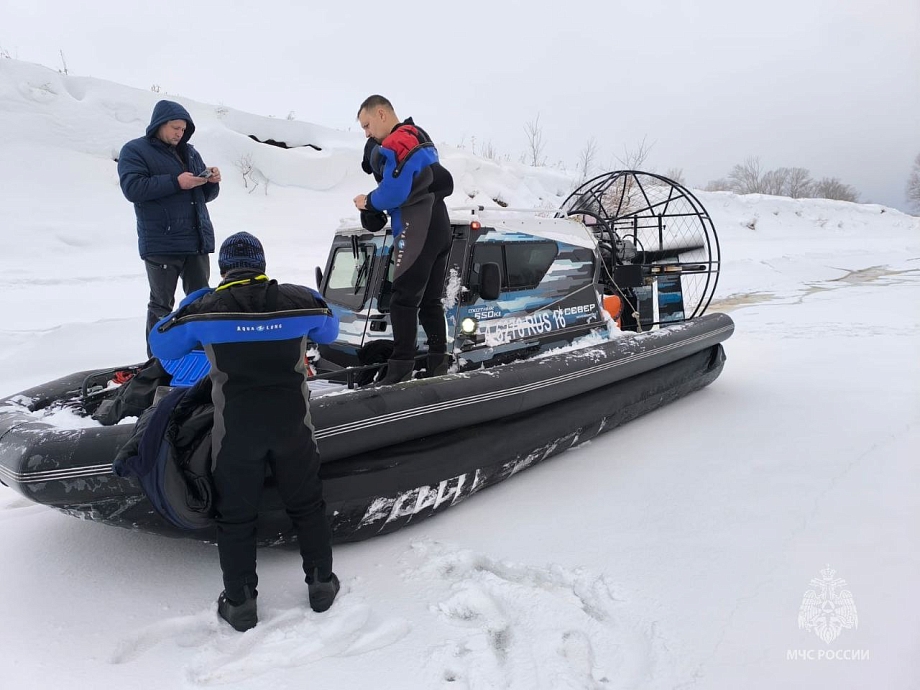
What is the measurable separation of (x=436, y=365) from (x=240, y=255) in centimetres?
137

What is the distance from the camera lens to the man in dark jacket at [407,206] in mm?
2969

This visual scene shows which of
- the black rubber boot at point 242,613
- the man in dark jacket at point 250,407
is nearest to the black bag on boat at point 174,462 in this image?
the man in dark jacket at point 250,407

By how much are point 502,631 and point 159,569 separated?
4.48 feet

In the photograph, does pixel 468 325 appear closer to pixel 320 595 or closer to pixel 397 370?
pixel 397 370

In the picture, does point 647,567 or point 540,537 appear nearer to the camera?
point 647,567

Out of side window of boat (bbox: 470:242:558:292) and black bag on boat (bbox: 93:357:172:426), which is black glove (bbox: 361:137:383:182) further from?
black bag on boat (bbox: 93:357:172:426)

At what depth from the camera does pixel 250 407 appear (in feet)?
6.43

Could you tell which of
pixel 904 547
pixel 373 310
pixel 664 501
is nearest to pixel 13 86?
pixel 373 310

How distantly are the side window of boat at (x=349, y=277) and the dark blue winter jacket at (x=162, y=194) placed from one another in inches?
33.0

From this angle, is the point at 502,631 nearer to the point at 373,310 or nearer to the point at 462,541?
the point at 462,541

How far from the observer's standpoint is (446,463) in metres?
2.75

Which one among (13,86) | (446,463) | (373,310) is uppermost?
(13,86)

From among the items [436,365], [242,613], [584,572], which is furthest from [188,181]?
[584,572]

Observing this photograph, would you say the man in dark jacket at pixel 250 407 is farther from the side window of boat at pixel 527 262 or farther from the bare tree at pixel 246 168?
the bare tree at pixel 246 168
